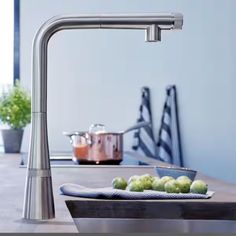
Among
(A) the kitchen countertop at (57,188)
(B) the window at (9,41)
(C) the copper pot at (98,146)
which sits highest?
(B) the window at (9,41)

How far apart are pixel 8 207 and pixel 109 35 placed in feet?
8.21

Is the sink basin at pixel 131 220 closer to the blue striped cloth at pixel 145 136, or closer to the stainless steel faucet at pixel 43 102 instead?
the stainless steel faucet at pixel 43 102

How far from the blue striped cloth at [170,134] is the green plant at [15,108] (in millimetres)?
1052

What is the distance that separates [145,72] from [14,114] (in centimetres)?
111

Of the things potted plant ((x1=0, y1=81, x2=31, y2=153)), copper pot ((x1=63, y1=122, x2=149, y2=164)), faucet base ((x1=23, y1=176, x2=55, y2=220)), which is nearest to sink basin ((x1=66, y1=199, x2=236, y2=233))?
faucet base ((x1=23, y1=176, x2=55, y2=220))

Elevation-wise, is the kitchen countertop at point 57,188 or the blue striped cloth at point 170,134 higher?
the blue striped cloth at point 170,134

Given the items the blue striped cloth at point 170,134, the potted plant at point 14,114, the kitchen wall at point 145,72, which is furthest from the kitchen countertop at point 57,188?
the blue striped cloth at point 170,134

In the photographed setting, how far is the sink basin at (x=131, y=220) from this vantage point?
1066 millimetres

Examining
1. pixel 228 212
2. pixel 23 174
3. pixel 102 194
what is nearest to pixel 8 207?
pixel 102 194

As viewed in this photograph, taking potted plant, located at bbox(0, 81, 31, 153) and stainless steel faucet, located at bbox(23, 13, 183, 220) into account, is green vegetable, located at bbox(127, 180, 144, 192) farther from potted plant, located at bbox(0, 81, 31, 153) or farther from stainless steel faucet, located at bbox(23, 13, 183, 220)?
potted plant, located at bbox(0, 81, 31, 153)

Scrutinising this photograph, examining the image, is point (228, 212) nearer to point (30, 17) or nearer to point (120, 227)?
point (120, 227)

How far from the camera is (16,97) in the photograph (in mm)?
2561

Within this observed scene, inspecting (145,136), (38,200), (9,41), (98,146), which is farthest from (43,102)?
(9,41)

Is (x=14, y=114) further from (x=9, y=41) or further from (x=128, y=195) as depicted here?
(x=128, y=195)
